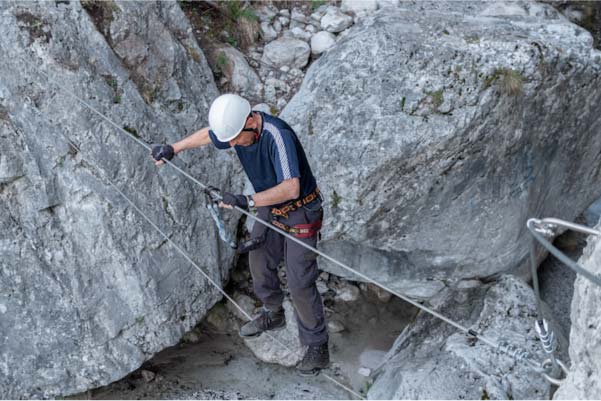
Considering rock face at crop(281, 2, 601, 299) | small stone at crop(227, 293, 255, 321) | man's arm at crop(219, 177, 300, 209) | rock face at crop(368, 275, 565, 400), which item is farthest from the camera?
small stone at crop(227, 293, 255, 321)

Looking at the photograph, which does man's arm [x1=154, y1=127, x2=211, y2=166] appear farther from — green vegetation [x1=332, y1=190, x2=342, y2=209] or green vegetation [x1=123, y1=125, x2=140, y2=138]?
green vegetation [x1=332, y1=190, x2=342, y2=209]

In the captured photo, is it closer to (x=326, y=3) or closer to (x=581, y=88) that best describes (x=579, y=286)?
(x=581, y=88)

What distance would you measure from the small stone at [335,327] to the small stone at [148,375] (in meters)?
2.03

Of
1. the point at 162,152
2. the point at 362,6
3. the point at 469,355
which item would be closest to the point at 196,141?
the point at 162,152

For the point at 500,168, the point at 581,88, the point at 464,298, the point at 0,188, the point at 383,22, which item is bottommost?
the point at 464,298

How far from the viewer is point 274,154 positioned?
4844 mm

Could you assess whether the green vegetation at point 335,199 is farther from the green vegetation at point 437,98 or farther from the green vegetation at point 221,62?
the green vegetation at point 221,62

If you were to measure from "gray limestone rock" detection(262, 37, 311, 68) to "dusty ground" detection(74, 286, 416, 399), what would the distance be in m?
2.97

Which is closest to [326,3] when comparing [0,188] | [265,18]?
[265,18]

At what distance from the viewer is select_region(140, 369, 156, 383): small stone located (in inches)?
277

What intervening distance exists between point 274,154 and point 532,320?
309cm

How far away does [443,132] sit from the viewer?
5953 mm

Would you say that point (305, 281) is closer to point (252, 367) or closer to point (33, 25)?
point (252, 367)

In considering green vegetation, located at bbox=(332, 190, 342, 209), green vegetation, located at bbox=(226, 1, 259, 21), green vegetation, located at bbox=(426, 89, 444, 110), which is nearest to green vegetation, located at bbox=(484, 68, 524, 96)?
green vegetation, located at bbox=(426, 89, 444, 110)
